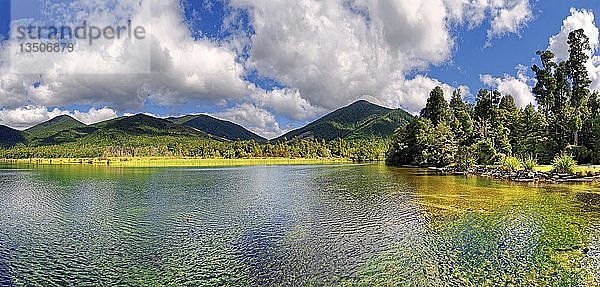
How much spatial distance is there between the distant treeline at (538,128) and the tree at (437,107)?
3409mm

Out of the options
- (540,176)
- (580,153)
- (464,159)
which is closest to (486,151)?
(464,159)

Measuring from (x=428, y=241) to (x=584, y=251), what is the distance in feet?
25.3

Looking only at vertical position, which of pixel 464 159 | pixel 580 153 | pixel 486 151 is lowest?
pixel 464 159

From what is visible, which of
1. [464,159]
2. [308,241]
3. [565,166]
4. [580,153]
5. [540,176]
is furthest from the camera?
[464,159]

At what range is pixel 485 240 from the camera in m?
23.5

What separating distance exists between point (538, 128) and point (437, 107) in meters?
36.7

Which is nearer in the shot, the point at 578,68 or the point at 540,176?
the point at 540,176

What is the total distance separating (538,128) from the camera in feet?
271

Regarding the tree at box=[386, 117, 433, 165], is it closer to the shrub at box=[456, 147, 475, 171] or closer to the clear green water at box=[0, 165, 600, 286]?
the shrub at box=[456, 147, 475, 171]

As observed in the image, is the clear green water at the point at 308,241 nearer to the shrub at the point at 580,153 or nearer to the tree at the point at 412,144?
the shrub at the point at 580,153

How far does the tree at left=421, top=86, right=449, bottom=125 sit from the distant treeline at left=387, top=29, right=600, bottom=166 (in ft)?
11.2

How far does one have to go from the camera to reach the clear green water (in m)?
17.5

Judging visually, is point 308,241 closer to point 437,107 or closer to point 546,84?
point 546,84

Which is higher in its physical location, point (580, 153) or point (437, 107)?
point (437, 107)
